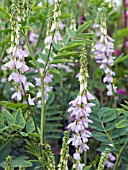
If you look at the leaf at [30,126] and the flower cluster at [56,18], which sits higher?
the flower cluster at [56,18]

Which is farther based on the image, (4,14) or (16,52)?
(4,14)

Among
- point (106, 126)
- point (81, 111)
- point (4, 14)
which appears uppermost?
point (4, 14)

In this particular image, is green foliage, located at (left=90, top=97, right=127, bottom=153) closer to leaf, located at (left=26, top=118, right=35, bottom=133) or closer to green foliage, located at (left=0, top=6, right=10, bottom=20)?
leaf, located at (left=26, top=118, right=35, bottom=133)

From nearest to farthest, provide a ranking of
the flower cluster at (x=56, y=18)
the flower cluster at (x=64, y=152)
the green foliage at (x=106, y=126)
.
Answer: the flower cluster at (x=64, y=152), the flower cluster at (x=56, y=18), the green foliage at (x=106, y=126)

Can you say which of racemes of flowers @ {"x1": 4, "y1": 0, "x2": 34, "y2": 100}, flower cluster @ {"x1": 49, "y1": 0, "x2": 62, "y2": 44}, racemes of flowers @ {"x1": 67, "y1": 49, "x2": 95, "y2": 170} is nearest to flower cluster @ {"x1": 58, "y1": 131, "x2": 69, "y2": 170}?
racemes of flowers @ {"x1": 67, "y1": 49, "x2": 95, "y2": 170}

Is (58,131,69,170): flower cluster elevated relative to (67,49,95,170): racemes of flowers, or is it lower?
lower

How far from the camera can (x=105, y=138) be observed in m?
1.53

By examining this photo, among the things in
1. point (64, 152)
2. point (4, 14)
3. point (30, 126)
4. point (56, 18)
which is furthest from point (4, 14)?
point (64, 152)

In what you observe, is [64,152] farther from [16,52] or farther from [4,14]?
[4,14]

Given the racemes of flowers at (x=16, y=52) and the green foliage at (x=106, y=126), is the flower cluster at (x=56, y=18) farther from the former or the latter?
the green foliage at (x=106, y=126)

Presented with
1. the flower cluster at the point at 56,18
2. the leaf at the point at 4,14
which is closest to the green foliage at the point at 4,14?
the leaf at the point at 4,14

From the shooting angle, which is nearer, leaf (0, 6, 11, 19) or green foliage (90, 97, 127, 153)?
leaf (0, 6, 11, 19)

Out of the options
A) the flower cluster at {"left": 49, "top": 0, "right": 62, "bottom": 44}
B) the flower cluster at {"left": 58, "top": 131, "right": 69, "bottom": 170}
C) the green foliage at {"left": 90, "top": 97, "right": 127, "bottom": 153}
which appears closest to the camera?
the flower cluster at {"left": 58, "top": 131, "right": 69, "bottom": 170}

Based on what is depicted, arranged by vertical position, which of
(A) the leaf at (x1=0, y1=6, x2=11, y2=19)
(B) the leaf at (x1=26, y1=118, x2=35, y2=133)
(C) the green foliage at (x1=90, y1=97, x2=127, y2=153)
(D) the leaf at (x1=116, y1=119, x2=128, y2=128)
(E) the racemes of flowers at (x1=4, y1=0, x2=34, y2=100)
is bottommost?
(C) the green foliage at (x1=90, y1=97, x2=127, y2=153)
